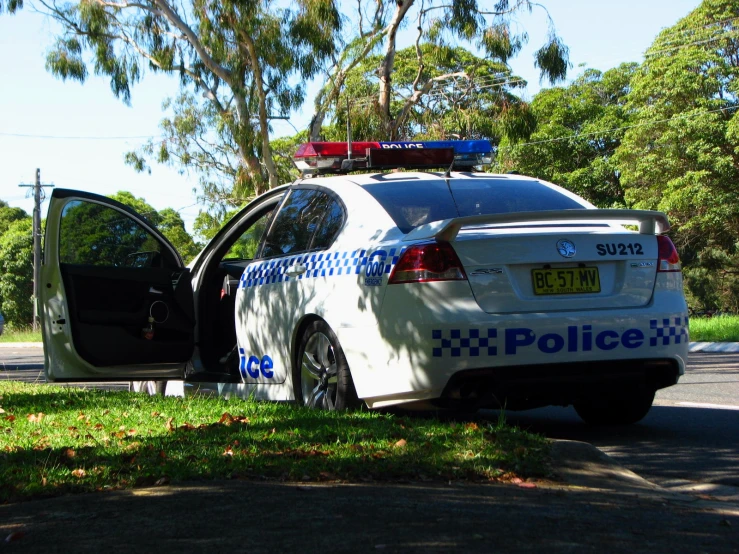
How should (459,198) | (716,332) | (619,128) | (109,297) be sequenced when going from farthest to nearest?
(619,128) < (716,332) < (109,297) < (459,198)

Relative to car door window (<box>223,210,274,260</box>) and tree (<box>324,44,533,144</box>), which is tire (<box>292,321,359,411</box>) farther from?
tree (<box>324,44,533,144</box>)

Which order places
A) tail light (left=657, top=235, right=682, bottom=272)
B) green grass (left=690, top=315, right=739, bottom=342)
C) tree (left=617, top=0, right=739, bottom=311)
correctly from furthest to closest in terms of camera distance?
1. tree (left=617, top=0, right=739, bottom=311)
2. green grass (left=690, top=315, right=739, bottom=342)
3. tail light (left=657, top=235, right=682, bottom=272)

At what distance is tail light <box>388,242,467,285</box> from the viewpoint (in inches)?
207

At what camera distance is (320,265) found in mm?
6051

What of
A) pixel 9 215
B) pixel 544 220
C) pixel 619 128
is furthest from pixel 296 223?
pixel 9 215

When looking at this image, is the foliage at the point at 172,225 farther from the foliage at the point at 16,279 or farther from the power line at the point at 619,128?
the power line at the point at 619,128

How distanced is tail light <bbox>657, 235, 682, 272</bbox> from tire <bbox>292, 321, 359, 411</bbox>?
1.79 meters

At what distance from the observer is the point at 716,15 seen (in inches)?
1538

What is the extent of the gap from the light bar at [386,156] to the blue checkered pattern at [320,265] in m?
0.80

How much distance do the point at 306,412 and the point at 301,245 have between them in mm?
1211

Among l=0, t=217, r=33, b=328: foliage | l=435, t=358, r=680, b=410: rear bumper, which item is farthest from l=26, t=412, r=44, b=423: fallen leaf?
l=0, t=217, r=33, b=328: foliage

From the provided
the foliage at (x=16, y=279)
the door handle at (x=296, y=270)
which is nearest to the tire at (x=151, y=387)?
the door handle at (x=296, y=270)

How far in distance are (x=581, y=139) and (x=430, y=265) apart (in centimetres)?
4001

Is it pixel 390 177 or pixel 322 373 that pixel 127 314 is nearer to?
pixel 322 373
